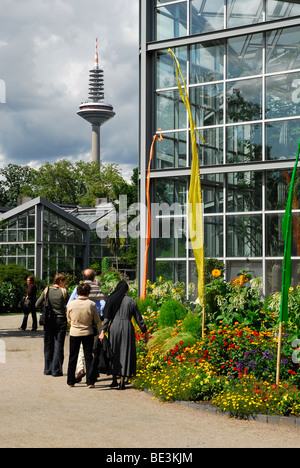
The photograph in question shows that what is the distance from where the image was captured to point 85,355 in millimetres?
11195

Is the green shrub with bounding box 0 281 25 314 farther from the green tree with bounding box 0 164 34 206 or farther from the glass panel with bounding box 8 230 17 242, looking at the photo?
the green tree with bounding box 0 164 34 206

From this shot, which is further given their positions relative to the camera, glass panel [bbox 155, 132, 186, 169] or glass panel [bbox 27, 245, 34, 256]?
glass panel [bbox 27, 245, 34, 256]

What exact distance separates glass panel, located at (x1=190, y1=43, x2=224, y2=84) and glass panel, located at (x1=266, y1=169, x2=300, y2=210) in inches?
112

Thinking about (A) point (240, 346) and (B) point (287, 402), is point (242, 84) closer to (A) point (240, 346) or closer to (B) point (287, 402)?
(A) point (240, 346)

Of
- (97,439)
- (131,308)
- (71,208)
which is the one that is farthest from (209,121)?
(71,208)

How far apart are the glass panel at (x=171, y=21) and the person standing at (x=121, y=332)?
29.9 feet

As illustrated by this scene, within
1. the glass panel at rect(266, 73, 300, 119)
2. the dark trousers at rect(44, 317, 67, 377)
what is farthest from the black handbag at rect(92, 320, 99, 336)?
the glass panel at rect(266, 73, 300, 119)

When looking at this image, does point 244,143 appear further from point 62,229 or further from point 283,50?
point 62,229

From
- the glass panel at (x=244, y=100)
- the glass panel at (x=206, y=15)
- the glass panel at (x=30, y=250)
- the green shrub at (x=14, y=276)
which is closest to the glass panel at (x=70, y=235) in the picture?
the glass panel at (x=30, y=250)

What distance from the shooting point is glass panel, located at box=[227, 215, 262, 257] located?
17031 millimetres

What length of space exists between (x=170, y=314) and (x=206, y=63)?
7.26 meters

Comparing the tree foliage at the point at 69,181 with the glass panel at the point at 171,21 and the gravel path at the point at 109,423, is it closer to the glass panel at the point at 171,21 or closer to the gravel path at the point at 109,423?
the glass panel at the point at 171,21

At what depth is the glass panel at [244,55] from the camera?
17.2 metres

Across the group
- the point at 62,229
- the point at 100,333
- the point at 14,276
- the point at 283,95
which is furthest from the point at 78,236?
the point at 100,333
